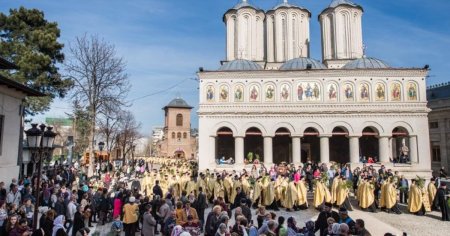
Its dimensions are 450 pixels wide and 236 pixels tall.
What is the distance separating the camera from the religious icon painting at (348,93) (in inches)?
1233

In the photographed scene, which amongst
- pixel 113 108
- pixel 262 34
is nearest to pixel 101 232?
pixel 113 108

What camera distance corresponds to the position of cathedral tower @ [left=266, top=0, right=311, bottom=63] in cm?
4141

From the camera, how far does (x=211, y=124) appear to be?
31750 mm

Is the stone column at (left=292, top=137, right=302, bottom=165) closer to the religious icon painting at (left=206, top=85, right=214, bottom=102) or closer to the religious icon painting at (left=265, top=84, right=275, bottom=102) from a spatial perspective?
the religious icon painting at (left=265, top=84, right=275, bottom=102)

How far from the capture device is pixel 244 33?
135 ft

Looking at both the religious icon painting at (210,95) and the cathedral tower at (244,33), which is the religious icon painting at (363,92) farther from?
the cathedral tower at (244,33)

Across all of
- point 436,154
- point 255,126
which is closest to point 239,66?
point 255,126

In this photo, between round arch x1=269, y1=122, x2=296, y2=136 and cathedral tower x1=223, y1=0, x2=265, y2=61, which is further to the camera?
cathedral tower x1=223, y1=0, x2=265, y2=61

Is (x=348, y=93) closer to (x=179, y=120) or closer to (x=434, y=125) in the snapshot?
(x=434, y=125)

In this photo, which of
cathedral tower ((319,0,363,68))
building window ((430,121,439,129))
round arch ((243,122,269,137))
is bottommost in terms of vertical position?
round arch ((243,122,269,137))

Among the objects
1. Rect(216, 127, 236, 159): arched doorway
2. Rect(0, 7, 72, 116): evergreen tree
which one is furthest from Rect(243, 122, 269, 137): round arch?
Rect(0, 7, 72, 116): evergreen tree

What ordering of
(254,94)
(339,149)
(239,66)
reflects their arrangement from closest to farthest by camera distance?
(254,94)
(339,149)
(239,66)

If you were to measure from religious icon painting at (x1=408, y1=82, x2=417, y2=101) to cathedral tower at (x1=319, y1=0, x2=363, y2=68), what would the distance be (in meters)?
8.84

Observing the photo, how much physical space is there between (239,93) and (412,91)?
1579 centimetres
